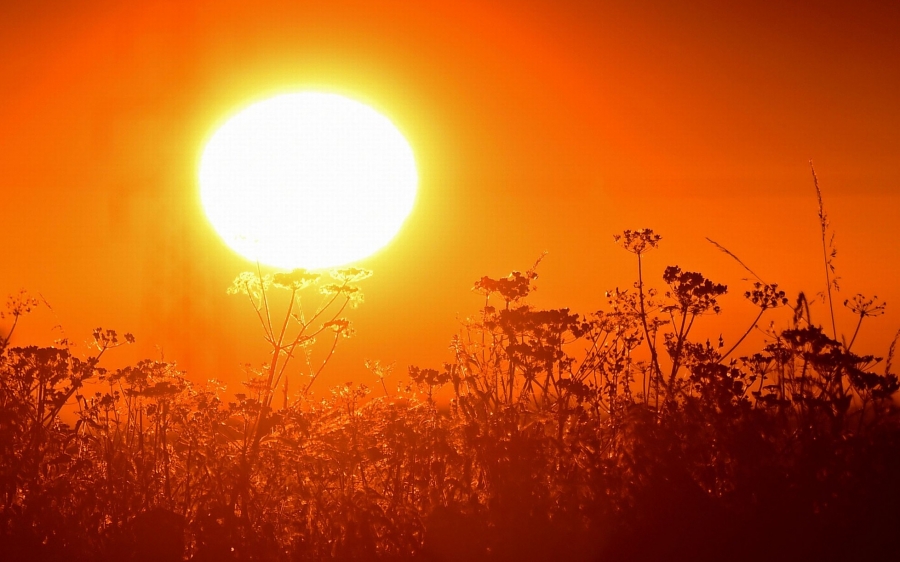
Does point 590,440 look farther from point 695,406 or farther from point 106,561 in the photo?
point 106,561

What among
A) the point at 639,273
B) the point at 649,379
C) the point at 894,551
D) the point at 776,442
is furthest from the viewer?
the point at 639,273

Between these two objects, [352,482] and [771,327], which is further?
[771,327]

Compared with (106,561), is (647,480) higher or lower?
higher

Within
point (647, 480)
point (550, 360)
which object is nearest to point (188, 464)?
point (550, 360)

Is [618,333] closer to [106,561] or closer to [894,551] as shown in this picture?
[894,551]

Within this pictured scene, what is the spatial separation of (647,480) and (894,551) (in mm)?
1835

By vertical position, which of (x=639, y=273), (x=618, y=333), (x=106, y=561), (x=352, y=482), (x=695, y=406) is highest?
(x=639, y=273)

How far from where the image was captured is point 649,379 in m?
7.39

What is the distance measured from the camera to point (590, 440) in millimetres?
6836

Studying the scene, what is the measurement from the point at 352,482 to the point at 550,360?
1.92 meters

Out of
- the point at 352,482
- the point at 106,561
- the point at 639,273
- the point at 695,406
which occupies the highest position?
the point at 639,273

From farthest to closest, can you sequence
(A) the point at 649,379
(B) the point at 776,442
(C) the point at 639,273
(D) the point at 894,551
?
1. (C) the point at 639,273
2. (A) the point at 649,379
3. (B) the point at 776,442
4. (D) the point at 894,551

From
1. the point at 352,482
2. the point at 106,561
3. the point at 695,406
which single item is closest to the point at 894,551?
the point at 695,406

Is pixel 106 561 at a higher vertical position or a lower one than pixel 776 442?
lower
